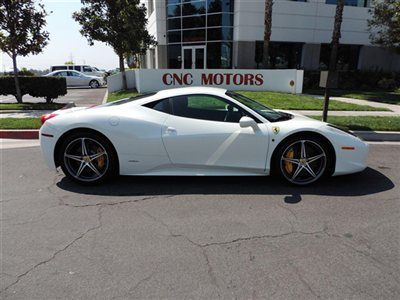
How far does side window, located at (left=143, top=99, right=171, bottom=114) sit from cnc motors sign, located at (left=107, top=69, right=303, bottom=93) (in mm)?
11051

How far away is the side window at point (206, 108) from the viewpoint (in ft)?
15.0

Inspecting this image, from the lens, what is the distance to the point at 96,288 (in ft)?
8.37

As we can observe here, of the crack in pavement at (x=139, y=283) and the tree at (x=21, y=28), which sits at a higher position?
the tree at (x=21, y=28)

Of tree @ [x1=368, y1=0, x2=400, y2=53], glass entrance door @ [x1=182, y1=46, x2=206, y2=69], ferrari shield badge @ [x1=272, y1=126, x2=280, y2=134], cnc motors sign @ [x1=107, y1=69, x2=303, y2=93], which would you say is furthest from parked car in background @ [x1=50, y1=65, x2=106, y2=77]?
ferrari shield badge @ [x1=272, y1=126, x2=280, y2=134]

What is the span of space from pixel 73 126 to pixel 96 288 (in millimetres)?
2568

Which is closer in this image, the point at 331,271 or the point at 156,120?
the point at 331,271

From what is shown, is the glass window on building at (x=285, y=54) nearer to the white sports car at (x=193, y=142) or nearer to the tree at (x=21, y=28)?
the tree at (x=21, y=28)

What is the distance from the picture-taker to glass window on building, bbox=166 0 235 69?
70.2 ft

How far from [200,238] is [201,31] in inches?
817

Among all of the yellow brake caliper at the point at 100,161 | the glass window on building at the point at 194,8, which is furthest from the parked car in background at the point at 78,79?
the yellow brake caliper at the point at 100,161

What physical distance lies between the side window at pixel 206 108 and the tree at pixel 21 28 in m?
9.60

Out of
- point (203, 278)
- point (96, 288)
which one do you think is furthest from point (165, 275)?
point (96, 288)

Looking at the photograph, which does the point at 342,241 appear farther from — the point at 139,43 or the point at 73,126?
the point at 139,43

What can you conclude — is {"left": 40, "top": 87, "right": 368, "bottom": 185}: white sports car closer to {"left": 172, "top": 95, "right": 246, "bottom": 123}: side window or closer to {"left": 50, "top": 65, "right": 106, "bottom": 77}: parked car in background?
{"left": 172, "top": 95, "right": 246, "bottom": 123}: side window
